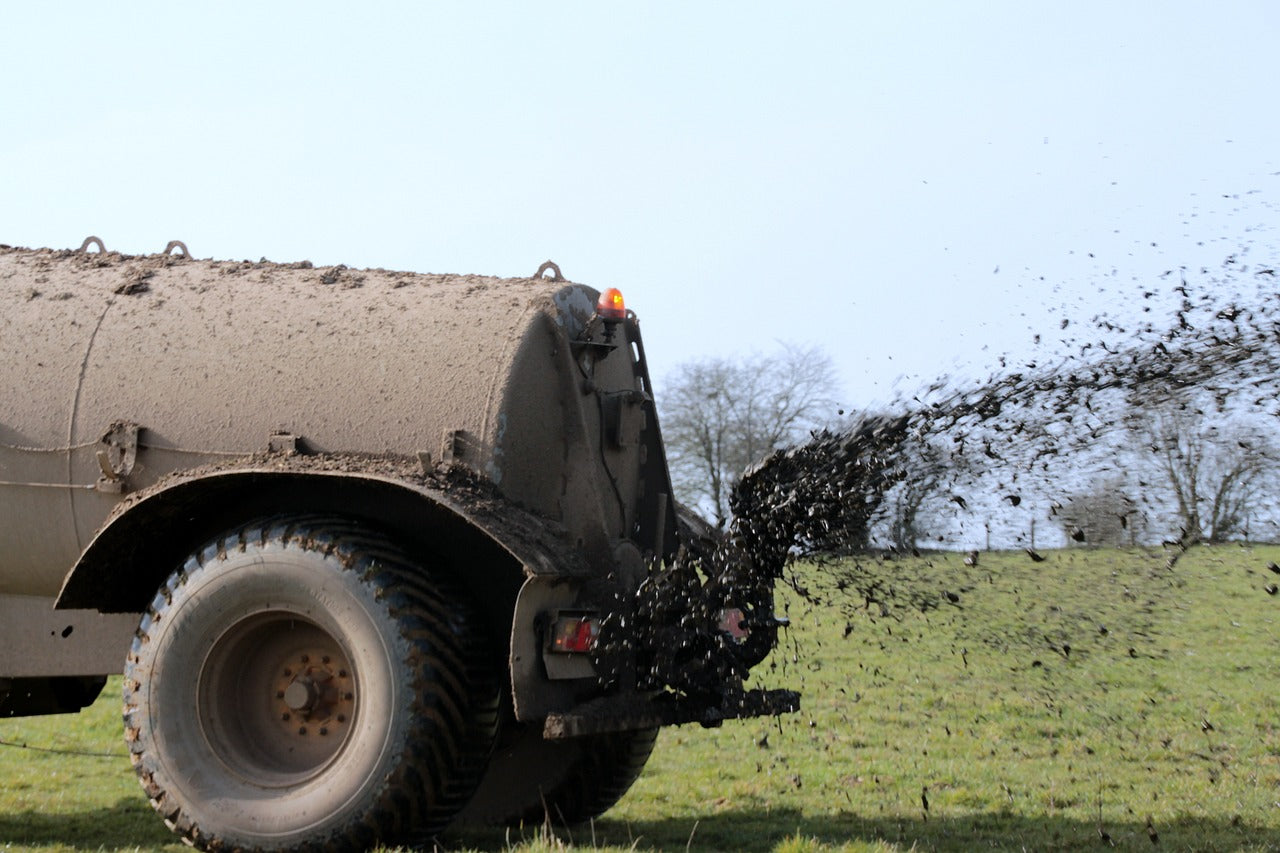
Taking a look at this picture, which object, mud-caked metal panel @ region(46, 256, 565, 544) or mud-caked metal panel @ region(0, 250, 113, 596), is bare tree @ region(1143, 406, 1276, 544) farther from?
mud-caked metal panel @ region(0, 250, 113, 596)

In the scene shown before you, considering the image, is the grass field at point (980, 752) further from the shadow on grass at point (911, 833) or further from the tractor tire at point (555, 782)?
the tractor tire at point (555, 782)

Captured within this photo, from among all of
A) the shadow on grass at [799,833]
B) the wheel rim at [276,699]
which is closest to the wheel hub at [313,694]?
the wheel rim at [276,699]

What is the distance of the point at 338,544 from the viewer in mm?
4961

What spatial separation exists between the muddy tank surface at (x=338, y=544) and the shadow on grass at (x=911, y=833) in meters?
0.65

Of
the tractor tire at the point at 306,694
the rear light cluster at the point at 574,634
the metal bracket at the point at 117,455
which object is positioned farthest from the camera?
the metal bracket at the point at 117,455

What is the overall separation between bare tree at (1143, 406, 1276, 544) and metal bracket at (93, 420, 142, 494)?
161 inches

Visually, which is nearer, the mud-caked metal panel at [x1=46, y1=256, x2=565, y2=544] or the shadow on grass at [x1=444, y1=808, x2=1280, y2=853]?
the mud-caked metal panel at [x1=46, y1=256, x2=565, y2=544]

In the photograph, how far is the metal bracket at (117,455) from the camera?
217 inches

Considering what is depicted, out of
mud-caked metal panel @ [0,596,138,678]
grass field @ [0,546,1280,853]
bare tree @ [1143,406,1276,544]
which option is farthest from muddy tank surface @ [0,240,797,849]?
bare tree @ [1143,406,1276,544]

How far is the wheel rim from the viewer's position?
5.09 meters

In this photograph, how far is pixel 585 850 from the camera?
4.89 m

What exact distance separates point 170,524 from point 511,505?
1403 millimetres

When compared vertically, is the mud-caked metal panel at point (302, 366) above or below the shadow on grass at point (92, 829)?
above

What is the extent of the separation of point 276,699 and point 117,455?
1.19 m
